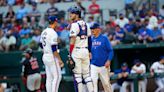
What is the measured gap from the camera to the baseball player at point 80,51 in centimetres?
1088

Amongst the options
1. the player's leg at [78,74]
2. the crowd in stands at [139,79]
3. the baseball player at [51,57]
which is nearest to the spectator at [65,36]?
the crowd in stands at [139,79]

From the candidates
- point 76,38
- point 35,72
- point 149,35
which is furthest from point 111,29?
point 76,38

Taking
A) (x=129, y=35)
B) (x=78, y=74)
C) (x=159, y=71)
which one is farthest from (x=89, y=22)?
(x=78, y=74)

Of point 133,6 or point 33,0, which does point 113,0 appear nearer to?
point 133,6

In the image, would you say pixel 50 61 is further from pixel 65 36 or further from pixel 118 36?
pixel 65 36

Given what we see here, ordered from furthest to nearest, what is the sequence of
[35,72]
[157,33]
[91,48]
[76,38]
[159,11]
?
[159,11] < [157,33] < [35,72] < [91,48] < [76,38]

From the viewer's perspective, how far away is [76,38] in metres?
10.9

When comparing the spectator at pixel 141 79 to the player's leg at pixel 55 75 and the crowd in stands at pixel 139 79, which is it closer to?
the crowd in stands at pixel 139 79

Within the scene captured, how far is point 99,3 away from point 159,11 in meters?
2.48

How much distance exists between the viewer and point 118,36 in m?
18.3

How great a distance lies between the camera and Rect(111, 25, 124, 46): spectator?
18.2m

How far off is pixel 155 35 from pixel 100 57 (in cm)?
636

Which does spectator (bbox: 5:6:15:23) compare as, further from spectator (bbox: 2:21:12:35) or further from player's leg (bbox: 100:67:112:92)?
player's leg (bbox: 100:67:112:92)

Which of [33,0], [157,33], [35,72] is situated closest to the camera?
[35,72]
